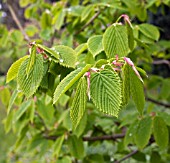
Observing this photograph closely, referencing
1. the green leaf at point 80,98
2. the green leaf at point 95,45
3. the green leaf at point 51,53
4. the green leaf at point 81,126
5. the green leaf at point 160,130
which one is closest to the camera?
the green leaf at point 80,98

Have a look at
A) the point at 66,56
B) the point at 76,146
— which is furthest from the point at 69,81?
the point at 76,146

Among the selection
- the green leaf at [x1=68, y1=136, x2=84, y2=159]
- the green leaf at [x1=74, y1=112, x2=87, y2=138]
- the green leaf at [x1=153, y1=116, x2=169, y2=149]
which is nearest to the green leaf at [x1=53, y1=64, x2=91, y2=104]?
the green leaf at [x1=153, y1=116, x2=169, y2=149]

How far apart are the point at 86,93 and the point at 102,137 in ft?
2.63

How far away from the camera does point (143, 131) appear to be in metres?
0.97

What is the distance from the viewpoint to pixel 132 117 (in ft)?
3.73

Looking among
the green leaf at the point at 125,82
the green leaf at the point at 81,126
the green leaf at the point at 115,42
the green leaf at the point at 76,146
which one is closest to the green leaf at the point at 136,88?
the green leaf at the point at 125,82

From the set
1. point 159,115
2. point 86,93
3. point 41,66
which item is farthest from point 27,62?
point 159,115

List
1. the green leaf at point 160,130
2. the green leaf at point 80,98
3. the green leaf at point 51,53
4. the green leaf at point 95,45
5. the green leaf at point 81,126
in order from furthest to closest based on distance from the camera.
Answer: the green leaf at point 81,126, the green leaf at point 160,130, the green leaf at point 95,45, the green leaf at point 51,53, the green leaf at point 80,98

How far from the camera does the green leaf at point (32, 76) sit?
62cm

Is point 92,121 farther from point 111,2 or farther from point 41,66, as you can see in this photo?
point 41,66

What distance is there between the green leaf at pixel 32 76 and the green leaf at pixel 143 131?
445 mm

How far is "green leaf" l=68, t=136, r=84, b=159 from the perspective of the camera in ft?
3.87

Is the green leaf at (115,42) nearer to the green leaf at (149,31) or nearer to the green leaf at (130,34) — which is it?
the green leaf at (130,34)

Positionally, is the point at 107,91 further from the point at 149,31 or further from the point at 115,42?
the point at 149,31
